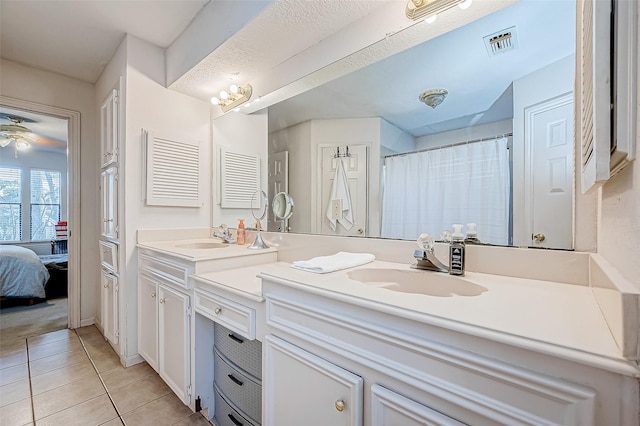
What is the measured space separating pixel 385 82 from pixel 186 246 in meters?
1.79

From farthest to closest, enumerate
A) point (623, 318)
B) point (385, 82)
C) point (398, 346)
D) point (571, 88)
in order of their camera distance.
Result: point (385, 82) < point (571, 88) < point (398, 346) < point (623, 318)

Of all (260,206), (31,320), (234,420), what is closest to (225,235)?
(260,206)

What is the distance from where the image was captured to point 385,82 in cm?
143

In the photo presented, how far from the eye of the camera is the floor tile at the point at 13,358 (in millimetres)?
2029

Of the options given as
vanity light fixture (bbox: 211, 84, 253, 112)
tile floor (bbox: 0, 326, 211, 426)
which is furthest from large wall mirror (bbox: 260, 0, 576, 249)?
tile floor (bbox: 0, 326, 211, 426)

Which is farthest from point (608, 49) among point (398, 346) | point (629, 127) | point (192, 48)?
point (192, 48)

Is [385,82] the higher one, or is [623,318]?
[385,82]

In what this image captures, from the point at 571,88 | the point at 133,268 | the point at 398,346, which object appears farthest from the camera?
the point at 133,268

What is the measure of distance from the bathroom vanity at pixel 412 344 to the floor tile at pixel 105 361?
0.97 metres

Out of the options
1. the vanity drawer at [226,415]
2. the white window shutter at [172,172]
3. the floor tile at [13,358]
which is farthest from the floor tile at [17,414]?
the white window shutter at [172,172]

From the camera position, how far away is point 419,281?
110 centimetres

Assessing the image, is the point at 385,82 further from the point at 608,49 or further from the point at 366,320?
the point at 366,320

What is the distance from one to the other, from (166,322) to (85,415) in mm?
600

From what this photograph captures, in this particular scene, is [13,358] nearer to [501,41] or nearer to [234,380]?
[234,380]
